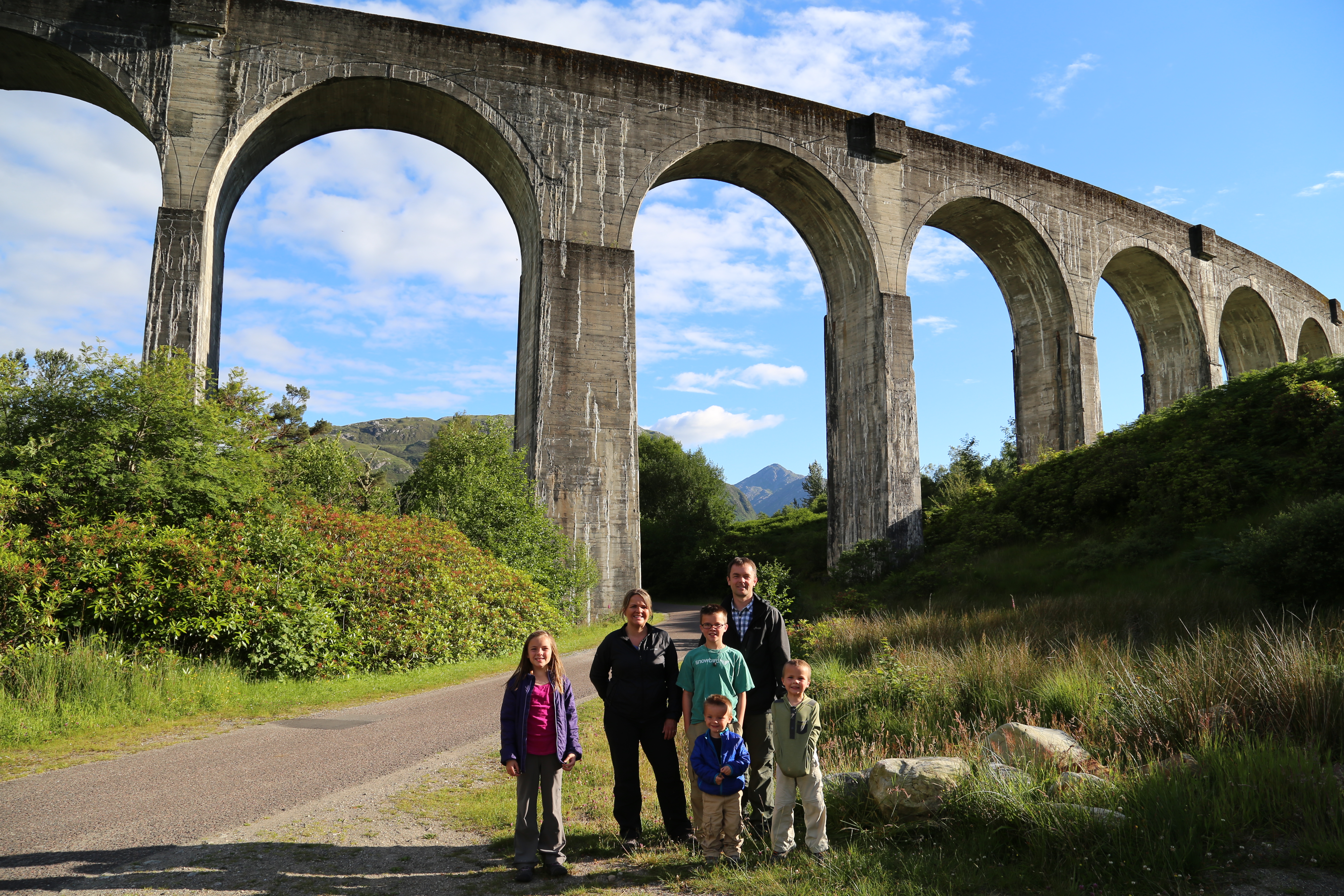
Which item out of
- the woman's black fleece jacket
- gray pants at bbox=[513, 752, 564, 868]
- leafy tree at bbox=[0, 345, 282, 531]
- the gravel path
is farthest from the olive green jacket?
leafy tree at bbox=[0, 345, 282, 531]

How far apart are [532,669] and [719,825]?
1420 millimetres

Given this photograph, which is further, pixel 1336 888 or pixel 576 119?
pixel 576 119

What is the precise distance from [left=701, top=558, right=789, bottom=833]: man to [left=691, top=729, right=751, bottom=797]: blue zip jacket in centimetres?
32

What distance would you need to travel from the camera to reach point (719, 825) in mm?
4461

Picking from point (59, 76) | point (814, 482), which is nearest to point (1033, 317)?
point (59, 76)

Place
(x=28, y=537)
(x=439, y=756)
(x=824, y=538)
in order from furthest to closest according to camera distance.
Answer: (x=824, y=538) → (x=28, y=537) → (x=439, y=756)

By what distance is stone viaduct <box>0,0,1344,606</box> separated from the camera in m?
16.0

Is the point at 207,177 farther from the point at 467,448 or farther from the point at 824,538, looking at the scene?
the point at 824,538

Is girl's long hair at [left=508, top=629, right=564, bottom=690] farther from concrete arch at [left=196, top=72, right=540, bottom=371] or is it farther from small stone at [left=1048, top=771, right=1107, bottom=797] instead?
concrete arch at [left=196, top=72, right=540, bottom=371]

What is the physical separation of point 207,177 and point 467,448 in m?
13.0

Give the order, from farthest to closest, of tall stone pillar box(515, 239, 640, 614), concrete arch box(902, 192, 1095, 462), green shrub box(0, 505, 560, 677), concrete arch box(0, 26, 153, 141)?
concrete arch box(902, 192, 1095, 462) < tall stone pillar box(515, 239, 640, 614) < concrete arch box(0, 26, 153, 141) < green shrub box(0, 505, 560, 677)

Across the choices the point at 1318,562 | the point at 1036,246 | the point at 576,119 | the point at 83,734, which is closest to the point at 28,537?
the point at 83,734

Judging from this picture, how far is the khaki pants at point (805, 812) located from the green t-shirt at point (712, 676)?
0.53 metres

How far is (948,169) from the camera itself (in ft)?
74.1
